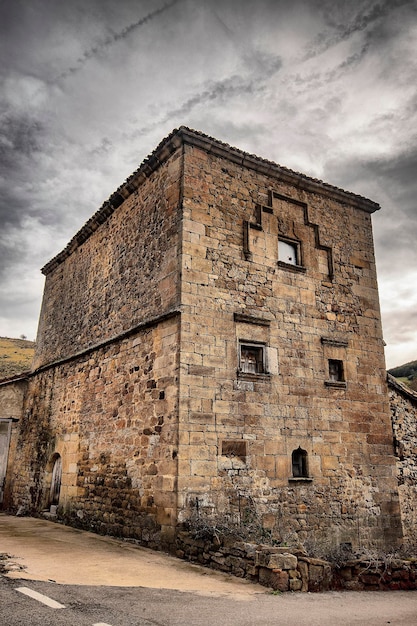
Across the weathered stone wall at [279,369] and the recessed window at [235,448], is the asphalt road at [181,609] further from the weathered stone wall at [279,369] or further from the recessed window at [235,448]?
the recessed window at [235,448]

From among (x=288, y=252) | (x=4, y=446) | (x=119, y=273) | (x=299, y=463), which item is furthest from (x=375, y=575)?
(x=4, y=446)

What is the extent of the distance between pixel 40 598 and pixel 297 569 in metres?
2.98

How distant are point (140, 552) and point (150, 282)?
15.9 feet

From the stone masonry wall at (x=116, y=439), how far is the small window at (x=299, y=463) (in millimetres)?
2582

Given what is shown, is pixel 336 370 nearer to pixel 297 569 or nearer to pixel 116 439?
pixel 116 439

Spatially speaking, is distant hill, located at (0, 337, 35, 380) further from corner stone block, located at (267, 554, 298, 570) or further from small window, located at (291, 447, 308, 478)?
corner stone block, located at (267, 554, 298, 570)

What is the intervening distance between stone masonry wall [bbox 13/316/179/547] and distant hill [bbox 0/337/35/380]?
1911cm

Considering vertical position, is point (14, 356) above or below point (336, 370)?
above

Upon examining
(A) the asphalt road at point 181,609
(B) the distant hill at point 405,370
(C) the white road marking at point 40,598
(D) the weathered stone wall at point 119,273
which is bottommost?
(A) the asphalt road at point 181,609

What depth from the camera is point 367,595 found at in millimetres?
5957

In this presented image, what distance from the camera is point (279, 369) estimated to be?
9414mm

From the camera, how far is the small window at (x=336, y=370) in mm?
10312

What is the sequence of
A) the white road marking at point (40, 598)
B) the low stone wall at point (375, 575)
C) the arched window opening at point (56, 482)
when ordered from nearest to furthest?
the white road marking at point (40, 598)
the low stone wall at point (375, 575)
the arched window opening at point (56, 482)

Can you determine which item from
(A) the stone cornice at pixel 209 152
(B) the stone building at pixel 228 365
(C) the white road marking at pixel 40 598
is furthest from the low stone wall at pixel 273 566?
(A) the stone cornice at pixel 209 152
